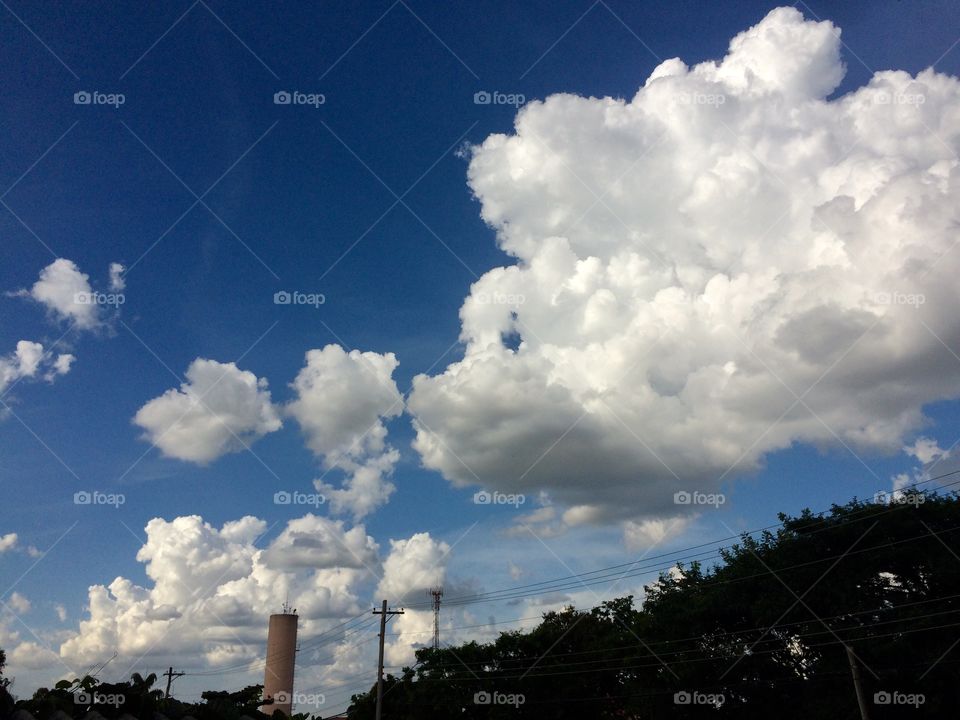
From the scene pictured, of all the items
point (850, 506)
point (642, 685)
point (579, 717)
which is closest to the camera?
point (850, 506)

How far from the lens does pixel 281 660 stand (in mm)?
94062

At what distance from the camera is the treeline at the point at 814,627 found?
33.8 m

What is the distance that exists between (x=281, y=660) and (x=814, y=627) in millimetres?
74995

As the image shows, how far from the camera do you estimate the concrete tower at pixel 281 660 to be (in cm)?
9044

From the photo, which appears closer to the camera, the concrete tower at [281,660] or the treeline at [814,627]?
the treeline at [814,627]

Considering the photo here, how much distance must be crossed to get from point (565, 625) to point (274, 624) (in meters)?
51.1

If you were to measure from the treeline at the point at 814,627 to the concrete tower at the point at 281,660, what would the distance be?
179ft

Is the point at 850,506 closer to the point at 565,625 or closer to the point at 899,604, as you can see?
the point at 899,604

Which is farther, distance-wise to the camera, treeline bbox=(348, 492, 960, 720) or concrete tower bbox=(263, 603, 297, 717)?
concrete tower bbox=(263, 603, 297, 717)

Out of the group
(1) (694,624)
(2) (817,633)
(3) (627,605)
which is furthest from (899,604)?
(3) (627,605)

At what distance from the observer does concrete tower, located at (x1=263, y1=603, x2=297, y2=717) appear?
9044 centimetres

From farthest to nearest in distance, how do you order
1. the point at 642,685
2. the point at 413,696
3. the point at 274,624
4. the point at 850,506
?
the point at 274,624 < the point at 413,696 < the point at 642,685 < the point at 850,506

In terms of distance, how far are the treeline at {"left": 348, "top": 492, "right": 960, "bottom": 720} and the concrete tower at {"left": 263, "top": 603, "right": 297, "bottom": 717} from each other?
54435 millimetres

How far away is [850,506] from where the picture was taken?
40.4m
